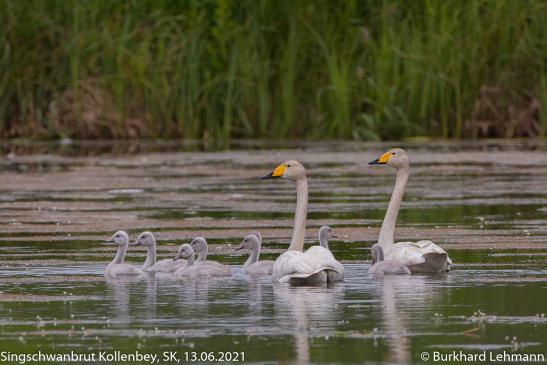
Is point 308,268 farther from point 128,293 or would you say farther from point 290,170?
point 290,170

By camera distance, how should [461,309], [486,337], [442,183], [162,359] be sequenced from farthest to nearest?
[442,183]
[461,309]
[486,337]
[162,359]

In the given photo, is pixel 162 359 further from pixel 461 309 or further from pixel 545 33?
pixel 545 33

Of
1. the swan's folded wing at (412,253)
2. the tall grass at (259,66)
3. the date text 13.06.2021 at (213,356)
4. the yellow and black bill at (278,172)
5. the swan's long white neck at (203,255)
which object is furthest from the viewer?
the tall grass at (259,66)

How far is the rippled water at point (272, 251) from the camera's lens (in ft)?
28.0

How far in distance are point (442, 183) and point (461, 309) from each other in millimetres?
10859

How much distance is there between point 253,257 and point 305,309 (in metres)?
2.41

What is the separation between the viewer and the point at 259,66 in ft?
87.5

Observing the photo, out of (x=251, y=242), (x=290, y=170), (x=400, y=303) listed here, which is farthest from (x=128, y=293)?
(x=290, y=170)

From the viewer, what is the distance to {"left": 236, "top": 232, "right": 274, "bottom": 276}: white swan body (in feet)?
38.3

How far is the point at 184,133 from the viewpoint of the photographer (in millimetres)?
A: 27109

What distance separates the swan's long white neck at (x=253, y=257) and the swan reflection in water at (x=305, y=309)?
940 mm

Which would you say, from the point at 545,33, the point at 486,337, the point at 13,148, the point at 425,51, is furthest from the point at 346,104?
the point at 486,337

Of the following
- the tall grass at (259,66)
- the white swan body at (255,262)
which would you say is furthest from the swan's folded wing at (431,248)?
the tall grass at (259,66)

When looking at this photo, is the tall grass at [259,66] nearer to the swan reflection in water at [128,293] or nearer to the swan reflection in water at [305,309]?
the swan reflection in water at [128,293]
